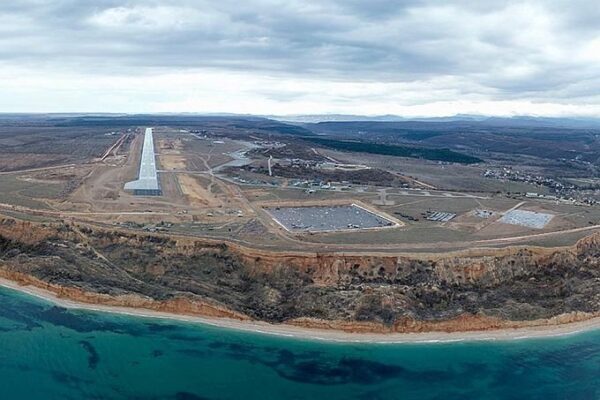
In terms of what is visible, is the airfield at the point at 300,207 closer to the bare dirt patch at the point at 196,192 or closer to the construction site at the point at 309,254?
the bare dirt patch at the point at 196,192

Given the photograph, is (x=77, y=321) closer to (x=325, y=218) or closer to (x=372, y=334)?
(x=372, y=334)

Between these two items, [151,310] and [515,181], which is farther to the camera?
[515,181]

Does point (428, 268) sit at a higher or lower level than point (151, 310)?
higher

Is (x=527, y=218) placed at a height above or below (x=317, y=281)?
above

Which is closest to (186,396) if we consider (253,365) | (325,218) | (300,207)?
(253,365)

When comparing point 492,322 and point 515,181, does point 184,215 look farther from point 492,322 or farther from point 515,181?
point 515,181

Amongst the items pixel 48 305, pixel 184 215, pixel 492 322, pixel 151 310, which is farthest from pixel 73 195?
pixel 492 322

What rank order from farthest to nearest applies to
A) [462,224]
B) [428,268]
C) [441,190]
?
[441,190] → [462,224] → [428,268]

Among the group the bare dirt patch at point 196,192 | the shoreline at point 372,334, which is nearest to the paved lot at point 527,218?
the shoreline at point 372,334
